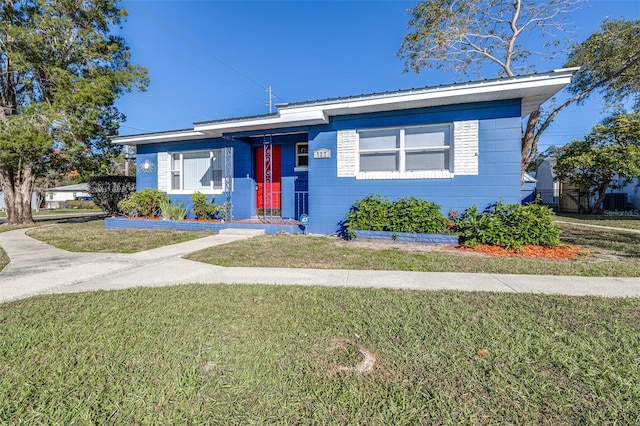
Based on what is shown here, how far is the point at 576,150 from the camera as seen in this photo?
16250 mm

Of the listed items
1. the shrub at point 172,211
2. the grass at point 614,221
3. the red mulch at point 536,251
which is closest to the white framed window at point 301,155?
the shrub at point 172,211

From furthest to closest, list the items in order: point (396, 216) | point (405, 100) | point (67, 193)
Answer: point (67, 193) → point (396, 216) → point (405, 100)

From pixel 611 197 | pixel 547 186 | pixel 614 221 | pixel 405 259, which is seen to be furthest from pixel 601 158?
pixel 405 259

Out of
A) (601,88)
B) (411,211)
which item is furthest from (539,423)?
(601,88)

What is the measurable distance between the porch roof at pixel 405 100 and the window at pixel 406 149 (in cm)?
64

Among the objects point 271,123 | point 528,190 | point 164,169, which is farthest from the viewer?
point 528,190

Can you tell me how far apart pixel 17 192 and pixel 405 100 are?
15696 millimetres

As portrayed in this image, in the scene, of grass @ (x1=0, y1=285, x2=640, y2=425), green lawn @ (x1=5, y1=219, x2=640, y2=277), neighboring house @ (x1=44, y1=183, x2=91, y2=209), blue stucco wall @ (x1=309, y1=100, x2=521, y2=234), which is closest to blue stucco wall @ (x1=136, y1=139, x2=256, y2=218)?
green lawn @ (x1=5, y1=219, x2=640, y2=277)

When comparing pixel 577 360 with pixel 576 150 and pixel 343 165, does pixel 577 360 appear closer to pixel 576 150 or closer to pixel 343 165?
pixel 343 165

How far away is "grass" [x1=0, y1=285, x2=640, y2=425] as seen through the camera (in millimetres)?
1736

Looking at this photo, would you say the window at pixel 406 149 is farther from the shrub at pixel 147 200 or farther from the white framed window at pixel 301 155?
the shrub at pixel 147 200

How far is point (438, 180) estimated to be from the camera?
753 centimetres

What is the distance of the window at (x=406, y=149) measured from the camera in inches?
301

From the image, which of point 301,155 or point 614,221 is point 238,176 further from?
point 614,221
